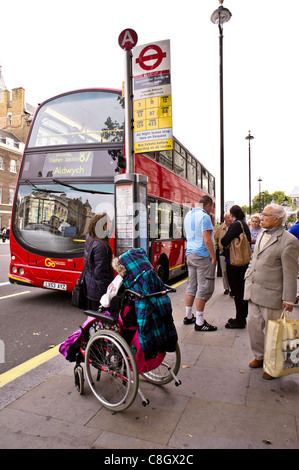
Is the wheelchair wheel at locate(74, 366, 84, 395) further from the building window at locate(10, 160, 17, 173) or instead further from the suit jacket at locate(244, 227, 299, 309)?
the building window at locate(10, 160, 17, 173)

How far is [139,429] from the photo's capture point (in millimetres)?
2469

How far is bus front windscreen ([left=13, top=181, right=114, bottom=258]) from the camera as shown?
623 cm

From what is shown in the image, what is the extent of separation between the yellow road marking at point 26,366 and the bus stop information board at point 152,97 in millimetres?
3086

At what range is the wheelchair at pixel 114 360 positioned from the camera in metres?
2.62

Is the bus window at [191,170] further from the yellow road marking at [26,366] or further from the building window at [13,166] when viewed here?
the building window at [13,166]

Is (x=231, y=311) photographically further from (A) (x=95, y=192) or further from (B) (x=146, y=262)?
(B) (x=146, y=262)

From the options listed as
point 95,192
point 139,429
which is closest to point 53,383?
point 139,429

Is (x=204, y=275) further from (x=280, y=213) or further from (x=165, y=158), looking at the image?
(x=165, y=158)

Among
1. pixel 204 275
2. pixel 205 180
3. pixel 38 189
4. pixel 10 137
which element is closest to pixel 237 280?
pixel 204 275

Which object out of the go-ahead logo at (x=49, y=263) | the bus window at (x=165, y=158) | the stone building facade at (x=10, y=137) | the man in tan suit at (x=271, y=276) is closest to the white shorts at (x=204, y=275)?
the man in tan suit at (x=271, y=276)

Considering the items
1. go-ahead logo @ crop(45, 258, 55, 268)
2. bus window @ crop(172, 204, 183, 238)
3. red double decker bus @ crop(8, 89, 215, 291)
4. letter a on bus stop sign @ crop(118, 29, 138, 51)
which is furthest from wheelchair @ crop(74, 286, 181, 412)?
bus window @ crop(172, 204, 183, 238)

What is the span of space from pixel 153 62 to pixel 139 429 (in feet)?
15.4

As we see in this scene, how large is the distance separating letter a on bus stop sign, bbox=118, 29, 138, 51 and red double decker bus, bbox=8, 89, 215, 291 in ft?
Result: 5.86

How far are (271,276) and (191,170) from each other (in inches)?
329
